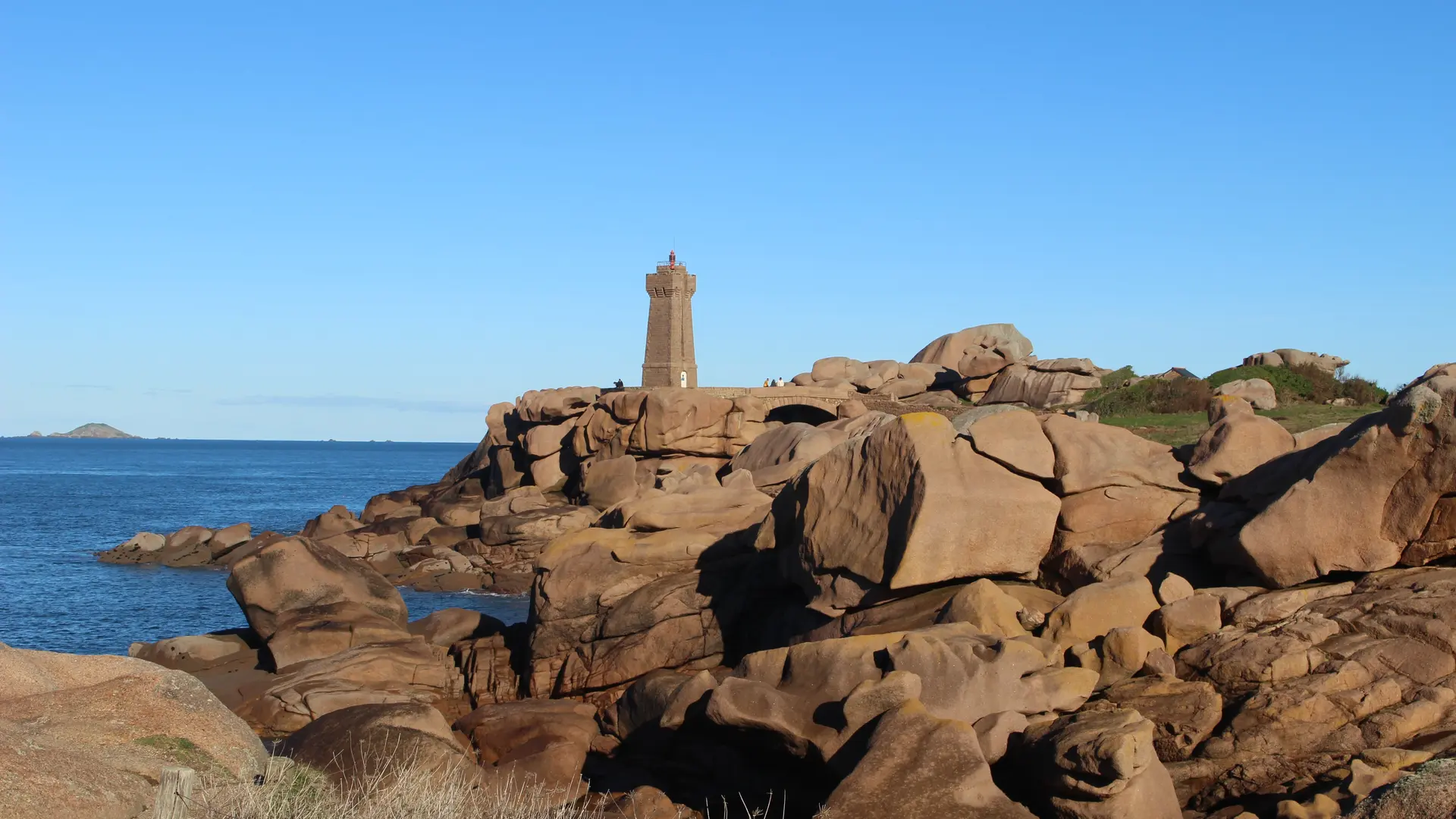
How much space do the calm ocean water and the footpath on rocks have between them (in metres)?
8.21

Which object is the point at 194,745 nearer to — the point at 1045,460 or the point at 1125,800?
the point at 1125,800

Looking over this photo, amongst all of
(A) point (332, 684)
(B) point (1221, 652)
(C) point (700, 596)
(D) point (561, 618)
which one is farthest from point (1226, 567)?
(A) point (332, 684)

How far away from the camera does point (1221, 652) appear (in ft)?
43.4

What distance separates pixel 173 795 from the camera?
25.8ft

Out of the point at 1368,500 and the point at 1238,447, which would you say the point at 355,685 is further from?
the point at 1368,500

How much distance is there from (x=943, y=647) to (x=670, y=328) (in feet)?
165

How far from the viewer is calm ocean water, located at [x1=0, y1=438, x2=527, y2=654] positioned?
33500 mm

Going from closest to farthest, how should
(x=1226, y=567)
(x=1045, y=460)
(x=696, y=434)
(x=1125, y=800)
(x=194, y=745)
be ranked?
(x=194, y=745) → (x=1125, y=800) → (x=1226, y=567) → (x=1045, y=460) → (x=696, y=434)

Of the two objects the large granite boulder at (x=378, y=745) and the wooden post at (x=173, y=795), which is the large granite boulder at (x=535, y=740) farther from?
the wooden post at (x=173, y=795)

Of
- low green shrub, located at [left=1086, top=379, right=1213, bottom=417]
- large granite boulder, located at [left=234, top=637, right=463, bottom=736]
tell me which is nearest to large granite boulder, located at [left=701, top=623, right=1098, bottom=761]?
large granite boulder, located at [left=234, top=637, right=463, bottom=736]

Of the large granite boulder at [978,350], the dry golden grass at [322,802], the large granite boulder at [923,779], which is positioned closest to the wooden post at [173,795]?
the dry golden grass at [322,802]

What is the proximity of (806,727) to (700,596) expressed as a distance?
7.92m

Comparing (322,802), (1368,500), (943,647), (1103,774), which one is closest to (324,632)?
A: (943,647)

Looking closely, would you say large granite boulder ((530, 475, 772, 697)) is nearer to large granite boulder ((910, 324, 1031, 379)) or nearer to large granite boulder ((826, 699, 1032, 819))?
large granite boulder ((826, 699, 1032, 819))
